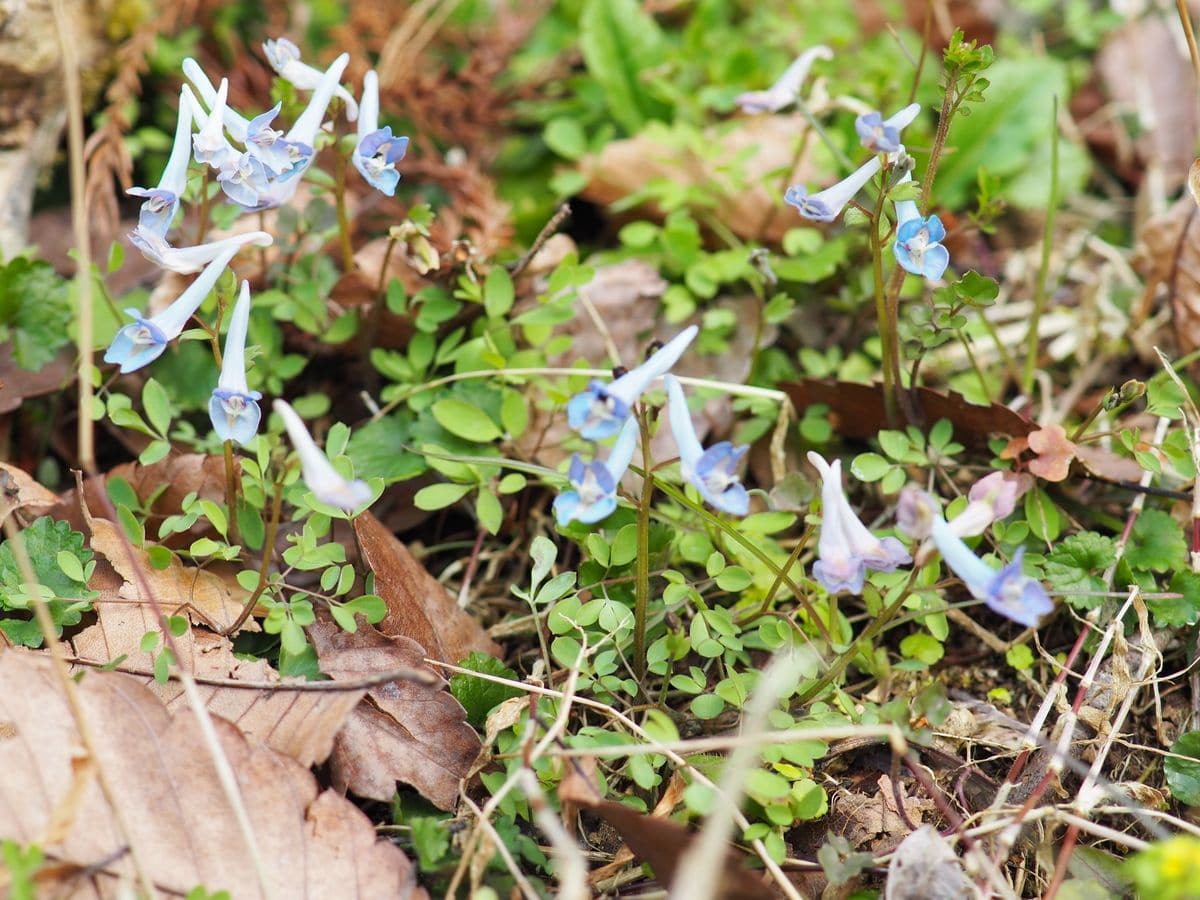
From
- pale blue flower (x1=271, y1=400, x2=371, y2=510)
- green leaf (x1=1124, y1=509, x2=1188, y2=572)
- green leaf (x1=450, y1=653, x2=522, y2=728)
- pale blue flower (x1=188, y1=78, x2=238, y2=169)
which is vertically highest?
pale blue flower (x1=188, y1=78, x2=238, y2=169)

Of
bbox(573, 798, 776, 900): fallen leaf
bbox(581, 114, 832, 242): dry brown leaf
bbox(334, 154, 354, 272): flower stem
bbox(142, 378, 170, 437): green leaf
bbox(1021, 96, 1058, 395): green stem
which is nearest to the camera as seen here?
bbox(573, 798, 776, 900): fallen leaf

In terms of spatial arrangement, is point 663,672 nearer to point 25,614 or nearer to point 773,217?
point 25,614

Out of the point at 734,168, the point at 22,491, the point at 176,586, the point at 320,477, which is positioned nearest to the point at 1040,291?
the point at 734,168

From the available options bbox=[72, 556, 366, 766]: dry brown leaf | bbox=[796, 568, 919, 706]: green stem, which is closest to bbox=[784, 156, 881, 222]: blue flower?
bbox=[796, 568, 919, 706]: green stem

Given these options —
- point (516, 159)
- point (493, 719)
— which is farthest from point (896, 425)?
point (516, 159)

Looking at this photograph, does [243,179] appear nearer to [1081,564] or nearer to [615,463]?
[615,463]

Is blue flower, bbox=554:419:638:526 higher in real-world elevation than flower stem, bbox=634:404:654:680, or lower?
higher

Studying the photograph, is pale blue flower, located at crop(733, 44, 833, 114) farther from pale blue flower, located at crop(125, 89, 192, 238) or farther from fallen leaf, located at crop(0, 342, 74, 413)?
fallen leaf, located at crop(0, 342, 74, 413)
